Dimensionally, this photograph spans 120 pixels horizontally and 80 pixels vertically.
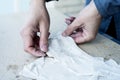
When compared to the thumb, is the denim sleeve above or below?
above

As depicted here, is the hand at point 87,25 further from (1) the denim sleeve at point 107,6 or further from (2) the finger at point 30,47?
(2) the finger at point 30,47

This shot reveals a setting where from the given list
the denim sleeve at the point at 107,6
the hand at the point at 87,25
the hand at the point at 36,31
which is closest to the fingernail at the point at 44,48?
the hand at the point at 36,31

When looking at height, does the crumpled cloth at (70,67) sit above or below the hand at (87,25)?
below

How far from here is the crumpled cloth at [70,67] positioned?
0.61m

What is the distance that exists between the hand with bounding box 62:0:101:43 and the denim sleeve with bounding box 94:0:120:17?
2cm

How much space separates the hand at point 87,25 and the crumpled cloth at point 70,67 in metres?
0.07

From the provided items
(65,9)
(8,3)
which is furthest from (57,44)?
(8,3)

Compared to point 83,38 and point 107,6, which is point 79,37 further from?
point 107,6

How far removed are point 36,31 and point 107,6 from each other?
0.79ft

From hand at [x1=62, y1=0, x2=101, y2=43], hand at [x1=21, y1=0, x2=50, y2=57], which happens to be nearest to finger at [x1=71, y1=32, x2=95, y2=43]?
hand at [x1=62, y1=0, x2=101, y2=43]

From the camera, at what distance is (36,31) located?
2.54 feet

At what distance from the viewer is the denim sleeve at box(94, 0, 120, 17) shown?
732 mm

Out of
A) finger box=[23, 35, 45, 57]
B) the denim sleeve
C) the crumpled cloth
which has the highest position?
the denim sleeve

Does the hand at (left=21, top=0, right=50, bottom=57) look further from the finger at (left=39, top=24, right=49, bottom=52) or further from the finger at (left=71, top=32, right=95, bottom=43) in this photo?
the finger at (left=71, top=32, right=95, bottom=43)
